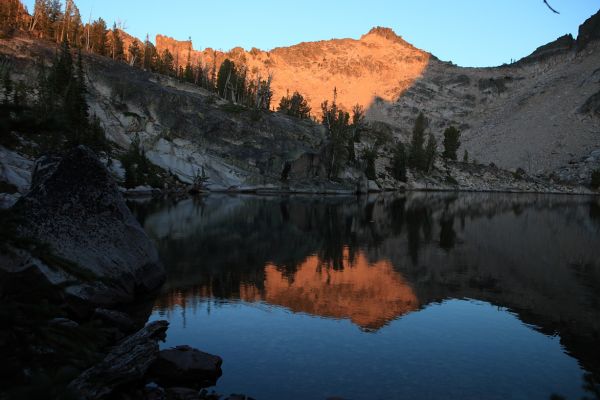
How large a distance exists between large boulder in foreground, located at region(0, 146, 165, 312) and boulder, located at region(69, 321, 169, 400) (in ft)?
10.7

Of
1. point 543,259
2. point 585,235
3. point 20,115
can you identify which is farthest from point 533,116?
point 20,115

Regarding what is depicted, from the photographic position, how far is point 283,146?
99.3 m

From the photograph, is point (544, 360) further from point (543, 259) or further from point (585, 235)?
point (585, 235)

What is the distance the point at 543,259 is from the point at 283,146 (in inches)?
2828

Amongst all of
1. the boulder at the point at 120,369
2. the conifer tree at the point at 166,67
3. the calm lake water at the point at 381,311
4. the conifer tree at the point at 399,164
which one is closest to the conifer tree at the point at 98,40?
the conifer tree at the point at 166,67

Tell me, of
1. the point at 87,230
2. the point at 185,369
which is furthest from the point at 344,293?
the point at 87,230

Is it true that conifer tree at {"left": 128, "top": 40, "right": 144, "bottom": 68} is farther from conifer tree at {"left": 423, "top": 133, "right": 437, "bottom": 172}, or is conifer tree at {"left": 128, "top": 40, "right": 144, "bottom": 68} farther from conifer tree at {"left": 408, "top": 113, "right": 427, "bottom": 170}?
conifer tree at {"left": 423, "top": 133, "right": 437, "bottom": 172}

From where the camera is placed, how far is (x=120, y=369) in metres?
10.7

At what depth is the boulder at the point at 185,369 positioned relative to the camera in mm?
11586

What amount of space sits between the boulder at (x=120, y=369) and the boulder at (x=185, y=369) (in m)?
0.29

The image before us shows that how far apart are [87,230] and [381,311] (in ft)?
38.7

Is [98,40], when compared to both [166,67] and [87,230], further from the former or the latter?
[87,230]

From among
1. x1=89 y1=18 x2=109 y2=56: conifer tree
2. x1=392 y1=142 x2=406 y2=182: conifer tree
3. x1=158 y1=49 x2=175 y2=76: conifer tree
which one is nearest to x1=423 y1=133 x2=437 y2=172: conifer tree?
x1=392 y1=142 x2=406 y2=182: conifer tree

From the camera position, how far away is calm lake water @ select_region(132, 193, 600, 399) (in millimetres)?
12477
